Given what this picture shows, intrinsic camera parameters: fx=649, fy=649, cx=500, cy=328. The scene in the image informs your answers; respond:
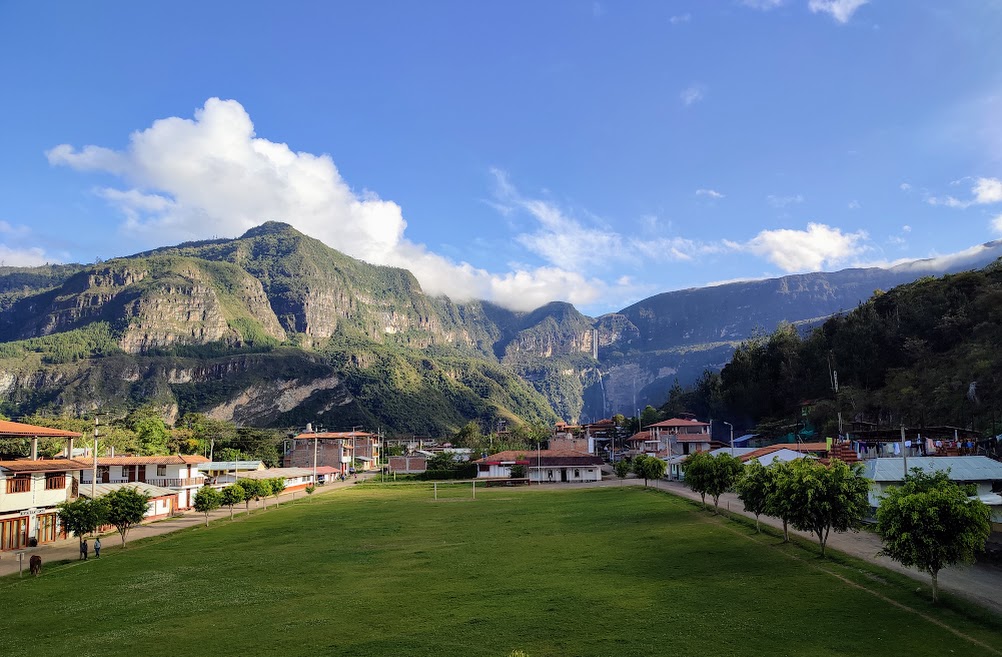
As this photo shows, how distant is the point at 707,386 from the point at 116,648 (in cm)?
13590

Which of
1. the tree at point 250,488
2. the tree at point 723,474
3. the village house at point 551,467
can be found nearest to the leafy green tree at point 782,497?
the tree at point 723,474

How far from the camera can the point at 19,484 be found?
38188mm

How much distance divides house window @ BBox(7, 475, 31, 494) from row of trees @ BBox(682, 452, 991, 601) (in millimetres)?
40876

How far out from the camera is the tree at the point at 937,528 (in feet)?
63.1

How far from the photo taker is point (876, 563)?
2566 centimetres

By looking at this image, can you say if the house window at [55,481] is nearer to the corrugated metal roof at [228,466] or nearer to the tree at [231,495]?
the tree at [231,495]

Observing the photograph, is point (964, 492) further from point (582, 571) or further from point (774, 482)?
point (582, 571)

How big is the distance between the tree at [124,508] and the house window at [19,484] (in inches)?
212

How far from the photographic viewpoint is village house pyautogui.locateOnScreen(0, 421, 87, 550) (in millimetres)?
37375

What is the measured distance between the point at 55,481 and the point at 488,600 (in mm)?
34121

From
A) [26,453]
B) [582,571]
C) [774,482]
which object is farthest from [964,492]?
[26,453]

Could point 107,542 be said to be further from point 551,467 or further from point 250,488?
point 551,467

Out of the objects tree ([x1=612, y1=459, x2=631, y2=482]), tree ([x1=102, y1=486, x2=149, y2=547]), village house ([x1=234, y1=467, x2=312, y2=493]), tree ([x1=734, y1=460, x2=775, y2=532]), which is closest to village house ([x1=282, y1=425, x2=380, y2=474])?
village house ([x1=234, y1=467, x2=312, y2=493])

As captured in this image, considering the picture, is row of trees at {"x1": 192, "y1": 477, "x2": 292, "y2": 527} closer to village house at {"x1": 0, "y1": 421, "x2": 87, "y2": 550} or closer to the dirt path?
village house at {"x1": 0, "y1": 421, "x2": 87, "y2": 550}
